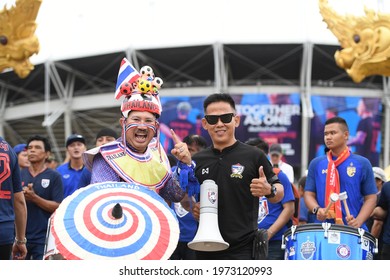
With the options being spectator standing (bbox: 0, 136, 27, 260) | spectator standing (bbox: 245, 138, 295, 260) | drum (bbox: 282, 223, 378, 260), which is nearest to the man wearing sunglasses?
drum (bbox: 282, 223, 378, 260)

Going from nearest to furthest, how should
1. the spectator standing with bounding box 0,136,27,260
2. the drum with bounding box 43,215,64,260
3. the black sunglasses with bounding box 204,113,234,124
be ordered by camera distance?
the drum with bounding box 43,215,64,260 → the black sunglasses with bounding box 204,113,234,124 → the spectator standing with bounding box 0,136,27,260

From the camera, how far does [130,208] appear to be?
18.4 ft

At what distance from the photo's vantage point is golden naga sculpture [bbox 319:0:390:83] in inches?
445

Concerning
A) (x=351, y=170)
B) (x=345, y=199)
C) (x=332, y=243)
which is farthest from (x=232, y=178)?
(x=351, y=170)

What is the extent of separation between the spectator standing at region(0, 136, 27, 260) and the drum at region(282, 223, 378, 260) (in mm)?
2335

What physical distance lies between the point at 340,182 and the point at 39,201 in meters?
3.15

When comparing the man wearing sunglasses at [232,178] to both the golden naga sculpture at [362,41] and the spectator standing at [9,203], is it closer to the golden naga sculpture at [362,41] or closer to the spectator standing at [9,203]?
the spectator standing at [9,203]

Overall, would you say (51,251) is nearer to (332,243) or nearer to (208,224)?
(208,224)

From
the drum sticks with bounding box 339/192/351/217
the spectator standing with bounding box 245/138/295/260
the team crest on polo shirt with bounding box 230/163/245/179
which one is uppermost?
the spectator standing with bounding box 245/138/295/260

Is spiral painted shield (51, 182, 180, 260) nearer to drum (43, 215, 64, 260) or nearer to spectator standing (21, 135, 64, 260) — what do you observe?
drum (43, 215, 64, 260)

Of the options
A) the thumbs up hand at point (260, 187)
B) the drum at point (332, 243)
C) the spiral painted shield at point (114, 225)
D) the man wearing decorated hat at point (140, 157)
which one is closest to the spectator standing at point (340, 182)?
the drum at point (332, 243)

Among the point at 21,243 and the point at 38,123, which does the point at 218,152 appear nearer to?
the point at 21,243

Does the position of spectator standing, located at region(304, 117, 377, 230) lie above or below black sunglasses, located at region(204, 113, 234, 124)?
above

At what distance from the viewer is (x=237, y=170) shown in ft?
20.3
